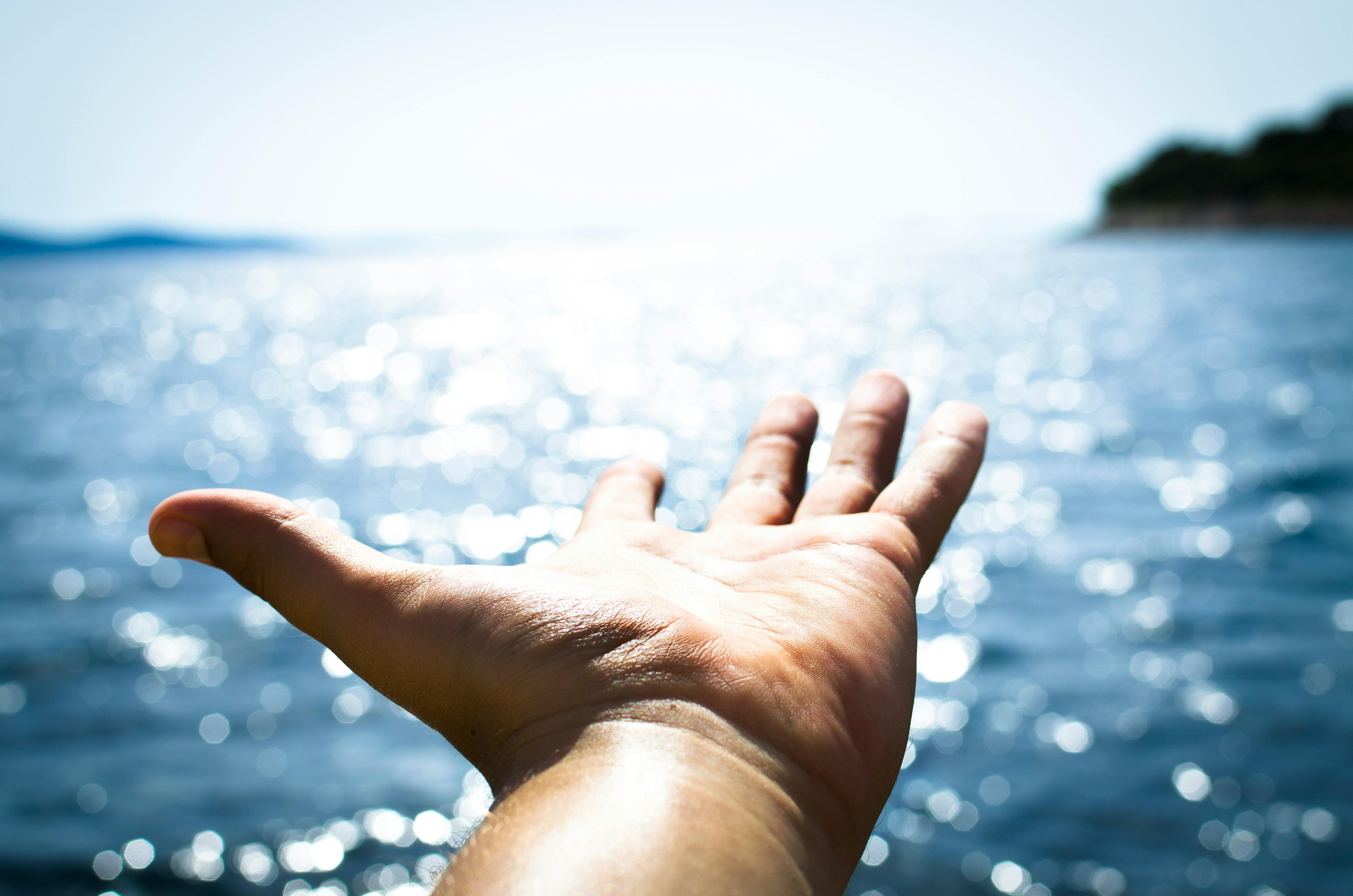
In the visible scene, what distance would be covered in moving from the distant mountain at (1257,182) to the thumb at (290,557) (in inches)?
5215

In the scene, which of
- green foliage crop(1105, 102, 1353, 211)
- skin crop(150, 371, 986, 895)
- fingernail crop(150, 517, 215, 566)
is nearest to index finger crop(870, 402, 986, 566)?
skin crop(150, 371, 986, 895)

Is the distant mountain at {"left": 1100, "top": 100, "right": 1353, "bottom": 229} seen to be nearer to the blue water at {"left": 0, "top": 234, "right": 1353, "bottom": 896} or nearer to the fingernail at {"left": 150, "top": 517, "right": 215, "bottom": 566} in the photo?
the blue water at {"left": 0, "top": 234, "right": 1353, "bottom": 896}

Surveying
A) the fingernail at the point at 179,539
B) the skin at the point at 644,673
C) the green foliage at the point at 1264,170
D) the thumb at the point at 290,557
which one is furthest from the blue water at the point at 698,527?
the green foliage at the point at 1264,170

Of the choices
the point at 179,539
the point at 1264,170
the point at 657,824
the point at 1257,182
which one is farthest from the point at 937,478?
the point at 1257,182

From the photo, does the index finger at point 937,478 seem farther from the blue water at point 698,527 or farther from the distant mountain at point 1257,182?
the distant mountain at point 1257,182

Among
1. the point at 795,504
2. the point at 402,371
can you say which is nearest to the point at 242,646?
the point at 795,504

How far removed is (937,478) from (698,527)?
40.5ft

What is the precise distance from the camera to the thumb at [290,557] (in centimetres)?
212

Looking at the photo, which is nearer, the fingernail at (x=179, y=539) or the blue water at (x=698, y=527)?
the fingernail at (x=179, y=539)

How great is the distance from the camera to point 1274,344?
36.1 meters

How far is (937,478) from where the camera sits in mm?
2797

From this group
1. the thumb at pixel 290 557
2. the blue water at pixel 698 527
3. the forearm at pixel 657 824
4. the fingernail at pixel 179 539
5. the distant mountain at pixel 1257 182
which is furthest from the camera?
the distant mountain at pixel 1257 182

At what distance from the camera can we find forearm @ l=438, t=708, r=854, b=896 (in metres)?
1.42

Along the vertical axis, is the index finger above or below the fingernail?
below
